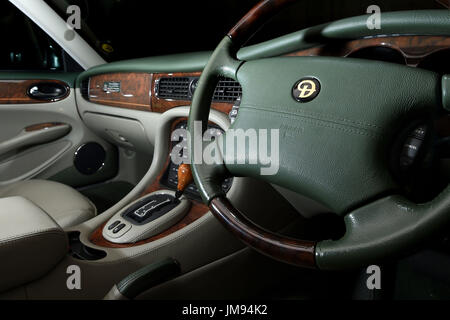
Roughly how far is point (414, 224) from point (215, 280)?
65 cm

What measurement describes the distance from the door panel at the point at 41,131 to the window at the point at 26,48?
0.12 meters

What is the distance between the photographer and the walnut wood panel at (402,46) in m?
0.65

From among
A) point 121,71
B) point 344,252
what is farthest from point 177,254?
point 121,71

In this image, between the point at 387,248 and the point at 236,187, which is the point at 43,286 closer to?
the point at 236,187

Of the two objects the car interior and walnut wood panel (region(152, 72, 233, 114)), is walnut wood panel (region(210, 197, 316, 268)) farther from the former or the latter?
walnut wood panel (region(152, 72, 233, 114))

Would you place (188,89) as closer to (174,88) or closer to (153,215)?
(174,88)

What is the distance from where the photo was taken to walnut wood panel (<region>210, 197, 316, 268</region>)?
551 mm

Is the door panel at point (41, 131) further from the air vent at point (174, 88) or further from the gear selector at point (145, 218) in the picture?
the gear selector at point (145, 218)

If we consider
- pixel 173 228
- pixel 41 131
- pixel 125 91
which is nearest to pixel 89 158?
pixel 41 131

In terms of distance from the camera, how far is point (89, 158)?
2021mm

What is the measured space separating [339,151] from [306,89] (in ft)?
0.41

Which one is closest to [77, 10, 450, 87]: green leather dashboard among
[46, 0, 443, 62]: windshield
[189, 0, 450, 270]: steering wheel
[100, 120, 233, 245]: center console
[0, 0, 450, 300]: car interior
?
[0, 0, 450, 300]: car interior

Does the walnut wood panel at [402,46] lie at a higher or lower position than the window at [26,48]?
lower

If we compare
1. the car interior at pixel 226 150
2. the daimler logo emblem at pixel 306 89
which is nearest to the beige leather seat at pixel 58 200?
the car interior at pixel 226 150
